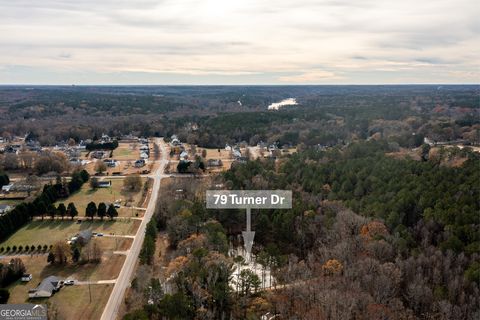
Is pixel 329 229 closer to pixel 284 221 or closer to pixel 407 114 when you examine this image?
pixel 284 221

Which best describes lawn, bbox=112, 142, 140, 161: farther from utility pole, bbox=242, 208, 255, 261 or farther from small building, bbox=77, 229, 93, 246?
utility pole, bbox=242, 208, 255, 261

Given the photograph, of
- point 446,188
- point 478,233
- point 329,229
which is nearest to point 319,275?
point 329,229

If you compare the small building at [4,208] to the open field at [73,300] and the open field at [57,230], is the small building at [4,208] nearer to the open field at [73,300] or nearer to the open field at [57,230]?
the open field at [57,230]

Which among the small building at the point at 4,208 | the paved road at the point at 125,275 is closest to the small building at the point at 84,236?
the paved road at the point at 125,275

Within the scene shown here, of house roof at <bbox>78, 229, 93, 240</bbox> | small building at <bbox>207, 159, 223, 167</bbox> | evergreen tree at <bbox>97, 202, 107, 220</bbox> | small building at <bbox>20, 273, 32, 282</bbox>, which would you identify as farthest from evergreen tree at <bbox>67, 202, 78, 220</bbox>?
small building at <bbox>207, 159, 223, 167</bbox>

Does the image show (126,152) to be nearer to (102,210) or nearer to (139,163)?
(139,163)
